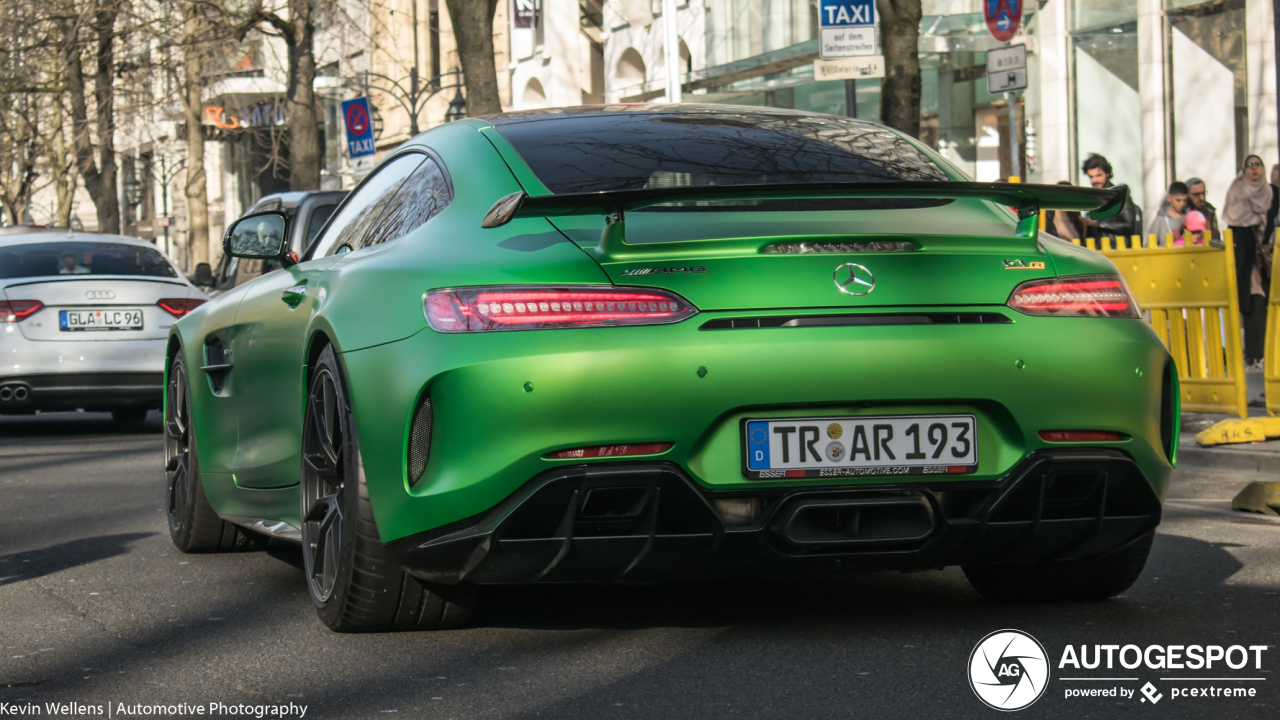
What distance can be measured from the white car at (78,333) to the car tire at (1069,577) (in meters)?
8.76

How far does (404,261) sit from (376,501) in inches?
23.9

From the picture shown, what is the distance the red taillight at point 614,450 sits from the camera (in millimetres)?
4062

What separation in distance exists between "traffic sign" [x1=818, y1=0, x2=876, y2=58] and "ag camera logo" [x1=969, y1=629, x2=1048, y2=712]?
11.0 m

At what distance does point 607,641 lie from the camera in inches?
181

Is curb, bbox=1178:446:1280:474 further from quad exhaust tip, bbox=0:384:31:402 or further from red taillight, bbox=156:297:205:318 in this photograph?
quad exhaust tip, bbox=0:384:31:402

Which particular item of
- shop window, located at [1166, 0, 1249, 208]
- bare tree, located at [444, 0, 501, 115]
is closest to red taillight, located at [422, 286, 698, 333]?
bare tree, located at [444, 0, 501, 115]

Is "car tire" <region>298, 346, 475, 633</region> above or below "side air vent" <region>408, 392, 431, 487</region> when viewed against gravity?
below

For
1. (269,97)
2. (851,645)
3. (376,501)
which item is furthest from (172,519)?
(269,97)

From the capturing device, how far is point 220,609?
5391 mm

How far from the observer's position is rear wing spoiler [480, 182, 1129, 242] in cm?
413

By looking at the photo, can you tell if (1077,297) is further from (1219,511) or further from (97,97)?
(97,97)

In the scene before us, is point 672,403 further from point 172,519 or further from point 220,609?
point 172,519

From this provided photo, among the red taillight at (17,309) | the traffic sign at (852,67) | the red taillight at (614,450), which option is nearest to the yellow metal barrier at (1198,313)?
the traffic sign at (852,67)

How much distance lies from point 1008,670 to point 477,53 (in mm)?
16752
